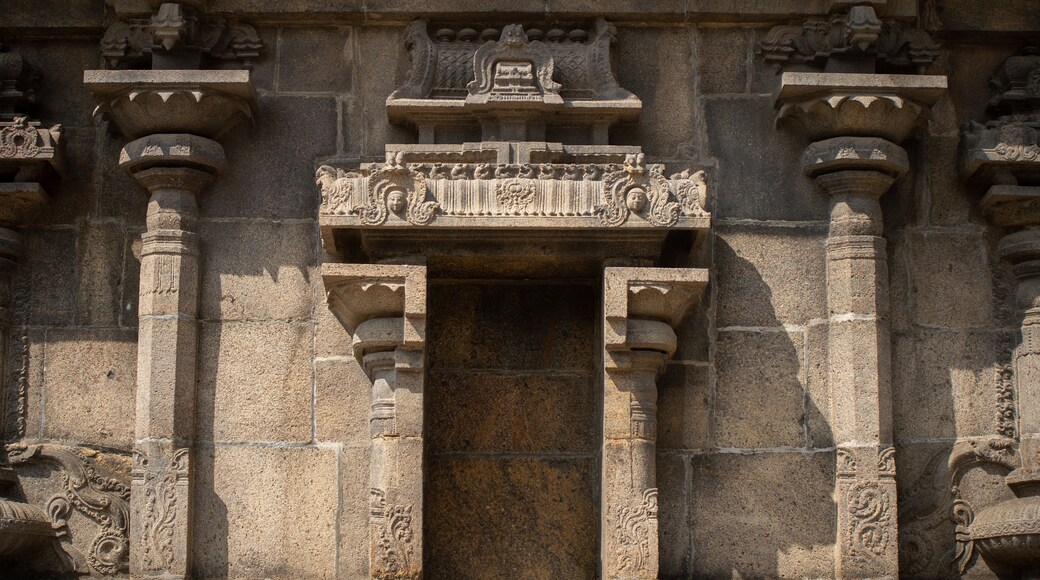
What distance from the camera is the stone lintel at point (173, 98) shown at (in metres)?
9.34

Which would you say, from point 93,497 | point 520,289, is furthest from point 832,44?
point 93,497

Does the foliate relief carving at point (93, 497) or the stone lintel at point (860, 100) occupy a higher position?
the stone lintel at point (860, 100)

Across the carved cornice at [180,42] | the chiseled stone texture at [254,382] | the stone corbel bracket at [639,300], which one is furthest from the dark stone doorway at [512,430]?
the carved cornice at [180,42]

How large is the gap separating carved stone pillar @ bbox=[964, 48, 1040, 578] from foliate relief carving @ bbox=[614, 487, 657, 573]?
1798 millimetres

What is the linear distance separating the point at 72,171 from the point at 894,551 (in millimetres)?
5050

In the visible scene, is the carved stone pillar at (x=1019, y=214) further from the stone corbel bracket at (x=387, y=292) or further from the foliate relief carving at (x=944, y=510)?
the stone corbel bracket at (x=387, y=292)

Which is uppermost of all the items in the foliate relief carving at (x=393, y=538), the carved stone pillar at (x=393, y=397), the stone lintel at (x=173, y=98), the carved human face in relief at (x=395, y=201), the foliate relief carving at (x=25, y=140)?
the stone lintel at (x=173, y=98)

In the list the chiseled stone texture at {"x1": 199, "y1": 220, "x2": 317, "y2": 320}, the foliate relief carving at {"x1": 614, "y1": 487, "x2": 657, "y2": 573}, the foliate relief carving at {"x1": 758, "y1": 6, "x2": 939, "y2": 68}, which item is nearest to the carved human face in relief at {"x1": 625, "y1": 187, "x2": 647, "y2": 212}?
the foliate relief carving at {"x1": 758, "y1": 6, "x2": 939, "y2": 68}

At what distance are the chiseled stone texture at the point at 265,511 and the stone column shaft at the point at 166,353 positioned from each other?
0.44 feet

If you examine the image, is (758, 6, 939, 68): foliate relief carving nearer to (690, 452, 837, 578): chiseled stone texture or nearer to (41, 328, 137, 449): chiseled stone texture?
(690, 452, 837, 578): chiseled stone texture

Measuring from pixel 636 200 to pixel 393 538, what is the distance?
2.17 metres

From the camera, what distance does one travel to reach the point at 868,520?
9.14 meters

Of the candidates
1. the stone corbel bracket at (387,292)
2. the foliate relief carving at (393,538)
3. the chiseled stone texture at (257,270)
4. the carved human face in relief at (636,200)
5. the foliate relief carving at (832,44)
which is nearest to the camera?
the foliate relief carving at (393,538)

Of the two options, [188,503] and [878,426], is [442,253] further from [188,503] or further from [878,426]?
[878,426]
